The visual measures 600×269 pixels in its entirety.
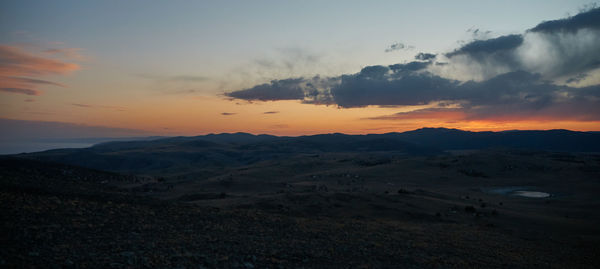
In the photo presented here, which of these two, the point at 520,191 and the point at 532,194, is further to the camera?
the point at 520,191

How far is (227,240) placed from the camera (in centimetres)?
1169

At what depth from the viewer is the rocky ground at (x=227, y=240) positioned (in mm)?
8625

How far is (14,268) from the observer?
263 inches

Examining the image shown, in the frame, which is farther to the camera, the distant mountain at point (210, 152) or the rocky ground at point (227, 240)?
the distant mountain at point (210, 152)

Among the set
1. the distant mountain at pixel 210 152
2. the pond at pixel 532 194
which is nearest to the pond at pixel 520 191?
the pond at pixel 532 194

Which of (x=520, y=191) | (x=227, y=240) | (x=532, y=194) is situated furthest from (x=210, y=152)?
(x=227, y=240)

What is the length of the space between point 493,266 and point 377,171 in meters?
43.9

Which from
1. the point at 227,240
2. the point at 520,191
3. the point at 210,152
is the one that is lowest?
the point at 520,191

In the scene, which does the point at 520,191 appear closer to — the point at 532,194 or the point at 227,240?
the point at 532,194

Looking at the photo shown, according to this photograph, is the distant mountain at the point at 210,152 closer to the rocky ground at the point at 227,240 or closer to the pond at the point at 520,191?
the pond at the point at 520,191

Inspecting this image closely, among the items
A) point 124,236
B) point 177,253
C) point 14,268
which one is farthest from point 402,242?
point 14,268

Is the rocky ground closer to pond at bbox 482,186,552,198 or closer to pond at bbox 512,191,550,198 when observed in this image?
pond at bbox 512,191,550,198

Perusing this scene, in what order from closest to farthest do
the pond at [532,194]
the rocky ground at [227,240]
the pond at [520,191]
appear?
the rocky ground at [227,240]
the pond at [532,194]
the pond at [520,191]

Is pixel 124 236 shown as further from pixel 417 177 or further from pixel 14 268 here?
pixel 417 177
